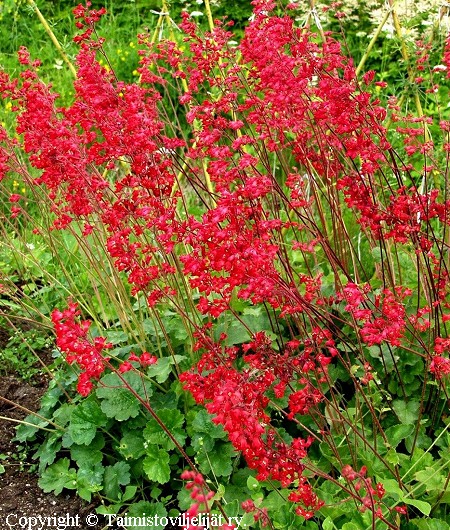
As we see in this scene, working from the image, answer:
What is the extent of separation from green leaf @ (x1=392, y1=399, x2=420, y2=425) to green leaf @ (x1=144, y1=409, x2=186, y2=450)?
0.86m

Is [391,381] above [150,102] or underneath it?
underneath

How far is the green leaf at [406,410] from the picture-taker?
302 centimetres

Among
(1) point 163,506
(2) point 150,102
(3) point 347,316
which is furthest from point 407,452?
(2) point 150,102

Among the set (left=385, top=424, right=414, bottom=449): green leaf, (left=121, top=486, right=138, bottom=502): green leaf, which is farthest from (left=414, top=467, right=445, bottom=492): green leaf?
(left=121, top=486, right=138, bottom=502): green leaf

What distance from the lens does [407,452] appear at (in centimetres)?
316

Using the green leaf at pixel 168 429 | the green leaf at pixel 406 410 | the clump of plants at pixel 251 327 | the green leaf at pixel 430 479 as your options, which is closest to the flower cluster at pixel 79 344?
the clump of plants at pixel 251 327

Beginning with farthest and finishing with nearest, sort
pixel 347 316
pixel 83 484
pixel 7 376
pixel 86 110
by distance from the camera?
pixel 7 376 < pixel 347 316 < pixel 83 484 < pixel 86 110

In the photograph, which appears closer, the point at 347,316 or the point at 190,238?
the point at 190,238

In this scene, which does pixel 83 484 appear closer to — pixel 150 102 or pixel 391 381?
pixel 391 381

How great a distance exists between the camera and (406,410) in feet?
10.0

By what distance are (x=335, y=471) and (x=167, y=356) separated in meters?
0.94

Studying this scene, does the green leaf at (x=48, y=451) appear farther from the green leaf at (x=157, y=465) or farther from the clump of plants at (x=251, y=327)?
the green leaf at (x=157, y=465)

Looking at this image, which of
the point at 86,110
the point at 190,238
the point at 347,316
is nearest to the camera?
the point at 190,238

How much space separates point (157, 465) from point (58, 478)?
0.47m
